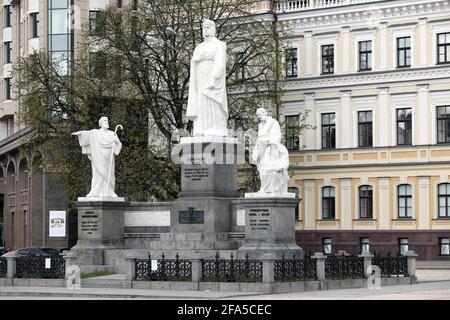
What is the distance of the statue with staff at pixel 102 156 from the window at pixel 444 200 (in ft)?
102

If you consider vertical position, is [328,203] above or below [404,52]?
below

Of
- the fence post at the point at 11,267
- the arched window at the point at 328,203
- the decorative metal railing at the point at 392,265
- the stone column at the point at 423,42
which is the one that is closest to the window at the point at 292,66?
the arched window at the point at 328,203

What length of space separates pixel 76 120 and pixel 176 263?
27.9 m

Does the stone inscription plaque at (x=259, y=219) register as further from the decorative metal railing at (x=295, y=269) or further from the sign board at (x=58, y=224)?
the sign board at (x=58, y=224)

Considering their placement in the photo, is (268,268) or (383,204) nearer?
(268,268)

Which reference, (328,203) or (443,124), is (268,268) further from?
(328,203)

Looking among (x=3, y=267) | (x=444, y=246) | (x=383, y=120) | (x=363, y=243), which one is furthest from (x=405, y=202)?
(x=3, y=267)

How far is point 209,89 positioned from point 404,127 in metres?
33.5

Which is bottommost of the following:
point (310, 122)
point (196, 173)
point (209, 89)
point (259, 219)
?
point (259, 219)

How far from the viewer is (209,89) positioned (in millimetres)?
41594

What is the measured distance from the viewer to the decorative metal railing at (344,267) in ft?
125

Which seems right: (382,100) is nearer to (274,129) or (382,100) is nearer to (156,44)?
(156,44)

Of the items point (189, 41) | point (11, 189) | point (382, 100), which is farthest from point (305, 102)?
point (11, 189)

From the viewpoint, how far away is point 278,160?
39469mm
